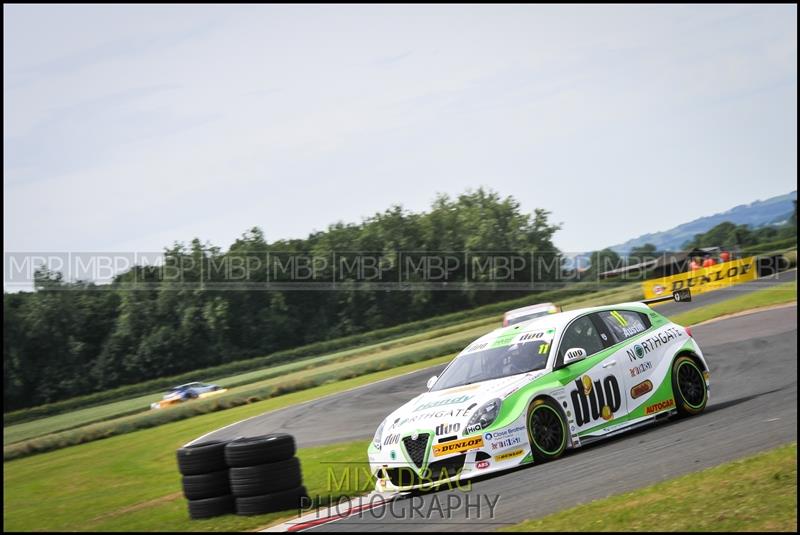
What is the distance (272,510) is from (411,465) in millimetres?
1491

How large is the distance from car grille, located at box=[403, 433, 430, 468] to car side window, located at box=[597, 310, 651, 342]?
271 cm

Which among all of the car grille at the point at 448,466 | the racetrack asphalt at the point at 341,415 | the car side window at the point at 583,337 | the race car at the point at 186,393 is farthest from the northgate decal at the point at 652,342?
the race car at the point at 186,393

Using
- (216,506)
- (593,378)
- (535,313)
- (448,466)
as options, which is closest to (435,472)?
(448,466)

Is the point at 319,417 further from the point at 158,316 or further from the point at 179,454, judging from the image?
the point at 158,316

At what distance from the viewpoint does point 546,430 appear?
9023mm

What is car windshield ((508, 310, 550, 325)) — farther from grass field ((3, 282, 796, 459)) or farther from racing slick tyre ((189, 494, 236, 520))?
racing slick tyre ((189, 494, 236, 520))

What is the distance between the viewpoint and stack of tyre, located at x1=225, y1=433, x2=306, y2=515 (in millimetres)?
8984

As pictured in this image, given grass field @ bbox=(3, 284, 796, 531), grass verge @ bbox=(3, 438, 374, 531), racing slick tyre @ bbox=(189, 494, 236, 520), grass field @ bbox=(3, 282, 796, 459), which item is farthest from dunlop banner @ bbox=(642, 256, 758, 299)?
racing slick tyre @ bbox=(189, 494, 236, 520)

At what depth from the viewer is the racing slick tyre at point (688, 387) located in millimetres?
10391

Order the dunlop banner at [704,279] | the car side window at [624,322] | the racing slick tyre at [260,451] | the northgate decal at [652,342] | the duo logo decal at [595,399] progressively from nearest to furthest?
the racing slick tyre at [260,451]
the duo logo decal at [595,399]
the northgate decal at [652,342]
the car side window at [624,322]
the dunlop banner at [704,279]

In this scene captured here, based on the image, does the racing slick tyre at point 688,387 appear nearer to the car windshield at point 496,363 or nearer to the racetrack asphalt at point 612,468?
the racetrack asphalt at point 612,468

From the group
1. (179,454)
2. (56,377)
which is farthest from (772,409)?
(56,377)

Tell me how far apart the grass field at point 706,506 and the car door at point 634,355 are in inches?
103

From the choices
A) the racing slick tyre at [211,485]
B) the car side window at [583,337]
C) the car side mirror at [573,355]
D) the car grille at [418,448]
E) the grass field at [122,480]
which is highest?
the car side window at [583,337]
